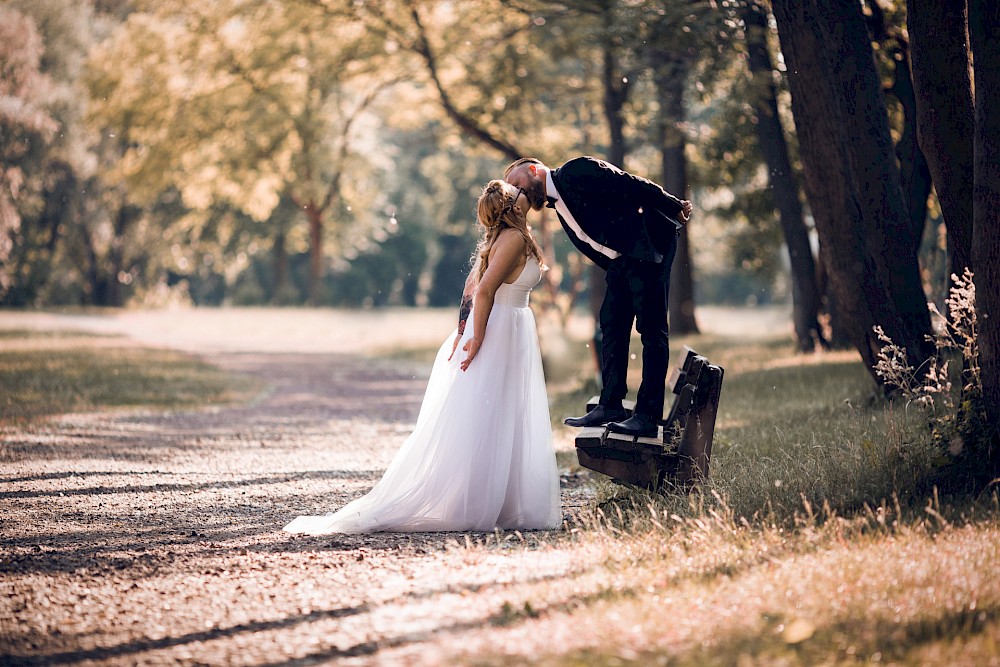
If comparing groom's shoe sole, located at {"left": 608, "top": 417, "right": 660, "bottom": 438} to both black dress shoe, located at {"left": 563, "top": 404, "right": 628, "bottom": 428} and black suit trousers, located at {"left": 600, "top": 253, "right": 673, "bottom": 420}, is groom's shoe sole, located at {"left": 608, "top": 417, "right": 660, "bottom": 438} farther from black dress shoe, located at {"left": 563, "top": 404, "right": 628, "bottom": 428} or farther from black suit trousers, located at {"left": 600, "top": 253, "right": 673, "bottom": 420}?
black dress shoe, located at {"left": 563, "top": 404, "right": 628, "bottom": 428}

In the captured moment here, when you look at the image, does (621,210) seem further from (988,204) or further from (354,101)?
(354,101)

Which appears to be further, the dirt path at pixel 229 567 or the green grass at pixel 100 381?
the green grass at pixel 100 381

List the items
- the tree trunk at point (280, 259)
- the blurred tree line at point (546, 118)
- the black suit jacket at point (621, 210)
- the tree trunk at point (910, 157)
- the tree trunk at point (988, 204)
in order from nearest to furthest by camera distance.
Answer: the tree trunk at point (988, 204)
the black suit jacket at point (621, 210)
the blurred tree line at point (546, 118)
the tree trunk at point (910, 157)
the tree trunk at point (280, 259)

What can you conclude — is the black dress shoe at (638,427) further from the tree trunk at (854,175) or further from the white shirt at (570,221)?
the tree trunk at (854,175)

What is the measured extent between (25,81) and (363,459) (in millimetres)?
20394

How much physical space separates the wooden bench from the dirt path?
23.4 inches

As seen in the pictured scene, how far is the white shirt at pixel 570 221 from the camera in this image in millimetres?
6398

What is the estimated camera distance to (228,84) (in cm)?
2192

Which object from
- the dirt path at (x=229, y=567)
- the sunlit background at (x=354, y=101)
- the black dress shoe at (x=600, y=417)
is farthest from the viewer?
the sunlit background at (x=354, y=101)

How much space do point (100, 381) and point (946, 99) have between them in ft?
42.4

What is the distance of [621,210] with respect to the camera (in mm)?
6375

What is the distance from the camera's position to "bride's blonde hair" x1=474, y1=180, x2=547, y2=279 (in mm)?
6605

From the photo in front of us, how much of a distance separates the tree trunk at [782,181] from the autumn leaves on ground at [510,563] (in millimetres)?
4609

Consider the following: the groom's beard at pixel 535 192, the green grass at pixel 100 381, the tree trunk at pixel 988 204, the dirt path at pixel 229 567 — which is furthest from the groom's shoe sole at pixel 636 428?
the green grass at pixel 100 381
